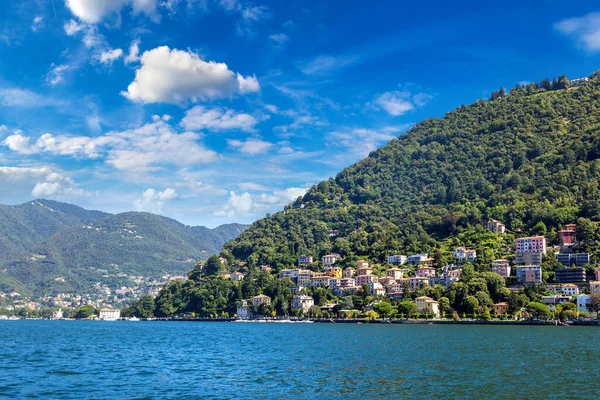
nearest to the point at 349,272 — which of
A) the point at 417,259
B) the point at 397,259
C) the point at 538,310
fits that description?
the point at 397,259

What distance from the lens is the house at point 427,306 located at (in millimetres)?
109875

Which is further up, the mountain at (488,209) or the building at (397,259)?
the mountain at (488,209)

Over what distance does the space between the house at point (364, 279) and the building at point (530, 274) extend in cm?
3374

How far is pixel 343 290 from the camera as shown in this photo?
5551 inches

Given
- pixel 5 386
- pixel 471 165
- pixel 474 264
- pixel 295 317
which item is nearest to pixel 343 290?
pixel 295 317

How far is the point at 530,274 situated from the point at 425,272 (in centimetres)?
2502

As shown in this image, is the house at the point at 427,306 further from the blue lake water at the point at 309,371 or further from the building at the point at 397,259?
the blue lake water at the point at 309,371

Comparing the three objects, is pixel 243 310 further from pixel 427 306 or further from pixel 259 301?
pixel 427 306

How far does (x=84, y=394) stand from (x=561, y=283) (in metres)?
103

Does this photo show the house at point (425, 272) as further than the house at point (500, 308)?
Yes

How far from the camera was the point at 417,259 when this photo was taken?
147 metres

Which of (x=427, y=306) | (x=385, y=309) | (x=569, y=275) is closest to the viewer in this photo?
(x=427, y=306)

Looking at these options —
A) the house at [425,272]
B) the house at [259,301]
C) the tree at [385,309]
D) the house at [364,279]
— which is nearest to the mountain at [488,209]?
the house at [425,272]

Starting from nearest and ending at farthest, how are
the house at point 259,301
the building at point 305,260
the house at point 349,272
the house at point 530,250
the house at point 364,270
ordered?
the house at point 530,250
the house at point 259,301
the house at point 364,270
the house at point 349,272
the building at point 305,260
